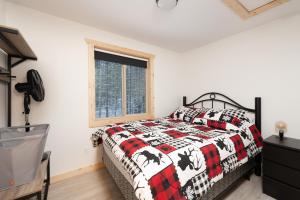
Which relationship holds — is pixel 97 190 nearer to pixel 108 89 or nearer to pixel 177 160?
pixel 177 160

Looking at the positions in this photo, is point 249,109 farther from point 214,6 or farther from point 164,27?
point 164,27

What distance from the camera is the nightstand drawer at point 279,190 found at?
60.5 inches

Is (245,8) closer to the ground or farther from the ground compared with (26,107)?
farther from the ground

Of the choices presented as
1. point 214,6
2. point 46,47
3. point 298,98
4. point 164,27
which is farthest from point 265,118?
point 46,47

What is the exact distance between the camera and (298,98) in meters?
1.93

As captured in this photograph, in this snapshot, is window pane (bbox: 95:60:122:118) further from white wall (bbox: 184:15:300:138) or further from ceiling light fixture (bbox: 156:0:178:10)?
white wall (bbox: 184:15:300:138)

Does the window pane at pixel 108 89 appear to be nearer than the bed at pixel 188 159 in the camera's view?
No

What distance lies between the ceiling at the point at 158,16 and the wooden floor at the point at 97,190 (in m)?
2.42

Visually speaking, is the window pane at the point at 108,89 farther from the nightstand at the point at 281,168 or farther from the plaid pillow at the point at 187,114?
the nightstand at the point at 281,168

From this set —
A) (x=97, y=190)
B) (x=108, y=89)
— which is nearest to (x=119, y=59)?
(x=108, y=89)

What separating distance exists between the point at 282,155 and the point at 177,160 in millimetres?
1380

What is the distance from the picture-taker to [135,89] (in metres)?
3.13

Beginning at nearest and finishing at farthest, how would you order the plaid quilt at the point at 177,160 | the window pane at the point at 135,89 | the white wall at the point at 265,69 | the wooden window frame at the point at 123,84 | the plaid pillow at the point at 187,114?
the plaid quilt at the point at 177,160
the white wall at the point at 265,69
the wooden window frame at the point at 123,84
the plaid pillow at the point at 187,114
the window pane at the point at 135,89

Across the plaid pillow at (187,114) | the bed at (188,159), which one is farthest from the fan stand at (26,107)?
the plaid pillow at (187,114)
